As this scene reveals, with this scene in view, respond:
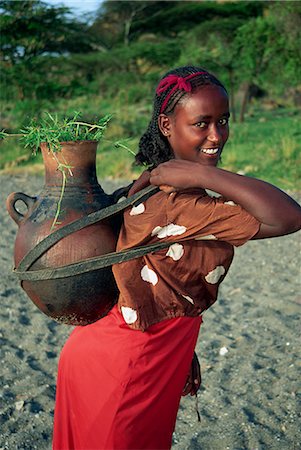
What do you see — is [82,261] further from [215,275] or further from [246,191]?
[246,191]

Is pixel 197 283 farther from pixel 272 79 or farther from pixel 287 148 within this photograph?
pixel 272 79

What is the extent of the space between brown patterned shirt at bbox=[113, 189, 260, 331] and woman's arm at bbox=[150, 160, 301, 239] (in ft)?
0.10

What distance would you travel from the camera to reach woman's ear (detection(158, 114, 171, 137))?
1790 millimetres

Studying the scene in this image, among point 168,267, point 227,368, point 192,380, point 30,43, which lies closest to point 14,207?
point 168,267

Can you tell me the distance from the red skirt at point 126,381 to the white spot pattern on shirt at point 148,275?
113 millimetres

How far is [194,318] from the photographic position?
1829 millimetres

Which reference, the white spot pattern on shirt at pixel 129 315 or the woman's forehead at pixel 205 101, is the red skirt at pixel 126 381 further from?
the woman's forehead at pixel 205 101

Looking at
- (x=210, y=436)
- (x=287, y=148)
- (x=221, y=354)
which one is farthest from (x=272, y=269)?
(x=287, y=148)

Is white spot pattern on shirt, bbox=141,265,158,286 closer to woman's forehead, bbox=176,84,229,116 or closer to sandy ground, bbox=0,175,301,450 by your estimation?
woman's forehead, bbox=176,84,229,116

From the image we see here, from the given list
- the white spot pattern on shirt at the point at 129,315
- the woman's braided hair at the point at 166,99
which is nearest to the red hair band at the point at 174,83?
the woman's braided hair at the point at 166,99

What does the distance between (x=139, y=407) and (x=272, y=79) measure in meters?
16.3

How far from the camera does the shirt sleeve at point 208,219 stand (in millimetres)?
1650

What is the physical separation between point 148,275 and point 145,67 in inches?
1028

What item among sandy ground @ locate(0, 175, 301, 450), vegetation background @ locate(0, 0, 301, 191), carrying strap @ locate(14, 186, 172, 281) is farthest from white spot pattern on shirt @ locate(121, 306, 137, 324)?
vegetation background @ locate(0, 0, 301, 191)
